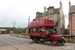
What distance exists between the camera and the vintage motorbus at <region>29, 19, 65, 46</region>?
35.2ft

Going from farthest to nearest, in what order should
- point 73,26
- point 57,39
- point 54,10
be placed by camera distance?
1. point 54,10
2. point 73,26
3. point 57,39

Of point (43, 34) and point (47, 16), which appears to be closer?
point (43, 34)

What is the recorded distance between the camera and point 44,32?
11.9m

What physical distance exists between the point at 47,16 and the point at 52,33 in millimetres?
19356

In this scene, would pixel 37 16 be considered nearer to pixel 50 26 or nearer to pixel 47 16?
pixel 47 16

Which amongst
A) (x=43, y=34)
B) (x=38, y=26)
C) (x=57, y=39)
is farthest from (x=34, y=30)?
(x=57, y=39)

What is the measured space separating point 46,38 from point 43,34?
0.76 m

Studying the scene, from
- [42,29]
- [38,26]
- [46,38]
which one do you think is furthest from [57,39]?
[38,26]

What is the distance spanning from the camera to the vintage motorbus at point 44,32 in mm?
10730

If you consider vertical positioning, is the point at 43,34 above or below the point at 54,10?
below

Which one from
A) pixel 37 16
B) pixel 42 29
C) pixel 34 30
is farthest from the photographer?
pixel 37 16

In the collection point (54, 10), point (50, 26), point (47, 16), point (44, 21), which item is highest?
point (54, 10)

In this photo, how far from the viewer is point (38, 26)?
13.1m

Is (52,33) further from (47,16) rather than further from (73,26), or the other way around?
(47,16)
